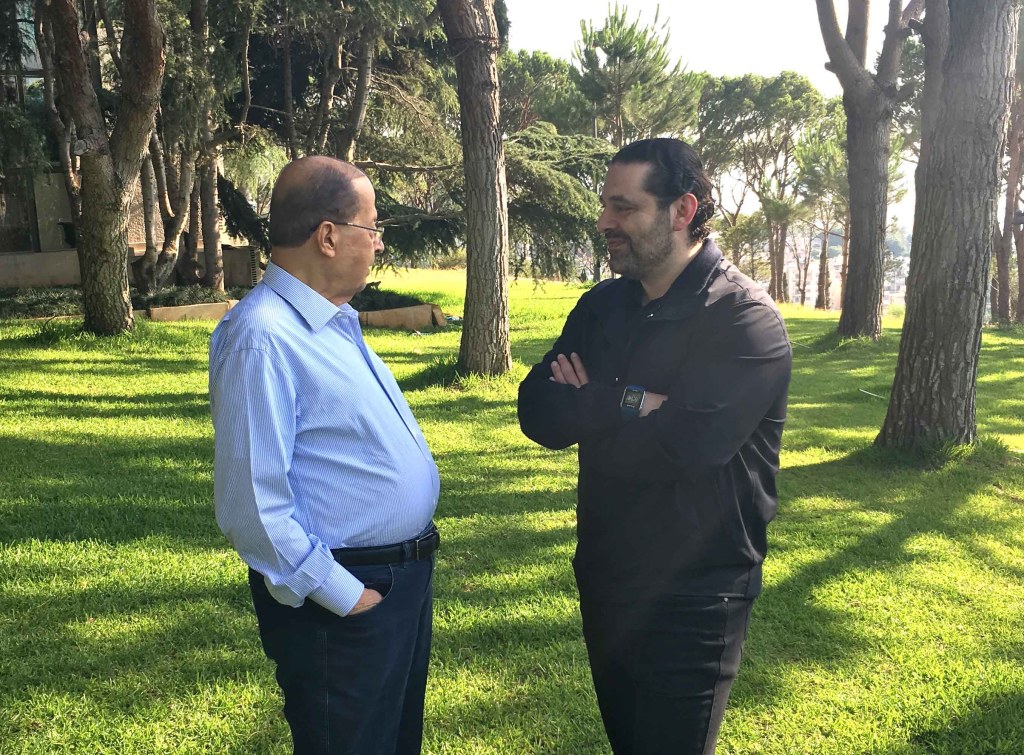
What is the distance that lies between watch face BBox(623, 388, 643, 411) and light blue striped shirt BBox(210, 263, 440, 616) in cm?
55

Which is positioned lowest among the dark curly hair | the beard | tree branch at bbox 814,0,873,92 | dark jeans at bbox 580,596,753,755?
dark jeans at bbox 580,596,753,755

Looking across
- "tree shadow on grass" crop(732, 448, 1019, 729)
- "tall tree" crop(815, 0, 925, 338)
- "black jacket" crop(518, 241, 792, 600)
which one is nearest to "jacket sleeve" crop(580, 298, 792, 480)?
"black jacket" crop(518, 241, 792, 600)

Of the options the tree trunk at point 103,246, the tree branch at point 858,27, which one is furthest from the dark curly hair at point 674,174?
the tree branch at point 858,27

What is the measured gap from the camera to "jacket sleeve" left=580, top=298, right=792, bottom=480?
1.87 m

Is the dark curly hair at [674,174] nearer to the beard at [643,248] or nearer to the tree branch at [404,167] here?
the beard at [643,248]

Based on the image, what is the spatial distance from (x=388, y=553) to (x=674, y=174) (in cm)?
118

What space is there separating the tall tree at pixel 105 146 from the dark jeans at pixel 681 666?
31.3 feet

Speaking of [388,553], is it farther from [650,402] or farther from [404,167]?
[404,167]

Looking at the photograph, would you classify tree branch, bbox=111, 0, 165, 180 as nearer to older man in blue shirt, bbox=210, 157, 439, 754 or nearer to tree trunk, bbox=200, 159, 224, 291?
tree trunk, bbox=200, 159, 224, 291

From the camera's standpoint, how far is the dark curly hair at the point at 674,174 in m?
2.09

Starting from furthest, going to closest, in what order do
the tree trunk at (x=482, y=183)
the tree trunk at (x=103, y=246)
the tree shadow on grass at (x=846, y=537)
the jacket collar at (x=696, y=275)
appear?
1. the tree trunk at (x=103, y=246)
2. the tree trunk at (x=482, y=183)
3. the tree shadow on grass at (x=846, y=537)
4. the jacket collar at (x=696, y=275)

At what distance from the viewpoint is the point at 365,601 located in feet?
5.83

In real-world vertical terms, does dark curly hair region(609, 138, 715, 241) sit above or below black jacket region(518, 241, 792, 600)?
above

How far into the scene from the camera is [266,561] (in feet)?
5.57
